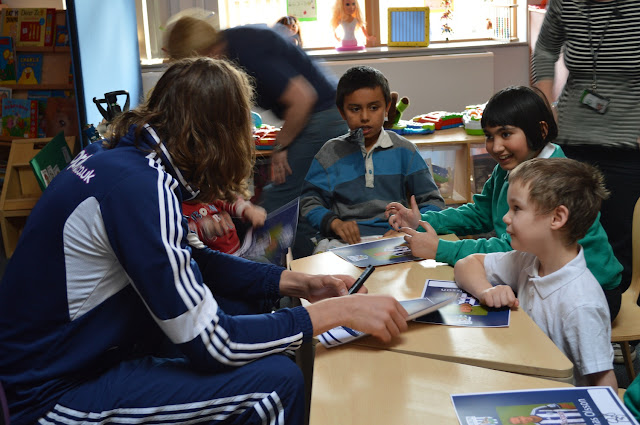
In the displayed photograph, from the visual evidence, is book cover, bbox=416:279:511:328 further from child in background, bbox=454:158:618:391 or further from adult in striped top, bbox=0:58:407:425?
adult in striped top, bbox=0:58:407:425

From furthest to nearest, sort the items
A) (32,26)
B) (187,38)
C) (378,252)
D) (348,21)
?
(348,21) → (32,26) → (187,38) → (378,252)

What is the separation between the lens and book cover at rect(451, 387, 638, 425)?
111 centimetres

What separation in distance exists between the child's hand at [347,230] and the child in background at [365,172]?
0.46 feet

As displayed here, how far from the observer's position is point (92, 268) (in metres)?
1.40

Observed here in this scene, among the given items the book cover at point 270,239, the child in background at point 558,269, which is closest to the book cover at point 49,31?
the book cover at point 270,239

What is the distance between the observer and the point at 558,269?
169 centimetres

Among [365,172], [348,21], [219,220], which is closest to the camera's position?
[219,220]

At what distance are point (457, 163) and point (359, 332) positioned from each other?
3.07 meters

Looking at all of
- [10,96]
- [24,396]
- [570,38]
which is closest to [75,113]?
[10,96]

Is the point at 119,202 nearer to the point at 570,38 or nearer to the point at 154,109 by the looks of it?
the point at 154,109

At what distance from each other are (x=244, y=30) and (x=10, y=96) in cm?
278

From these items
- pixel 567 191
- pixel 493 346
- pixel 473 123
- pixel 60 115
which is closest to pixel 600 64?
pixel 567 191

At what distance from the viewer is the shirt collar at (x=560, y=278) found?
1.64 metres

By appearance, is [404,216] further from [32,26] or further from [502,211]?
[32,26]
